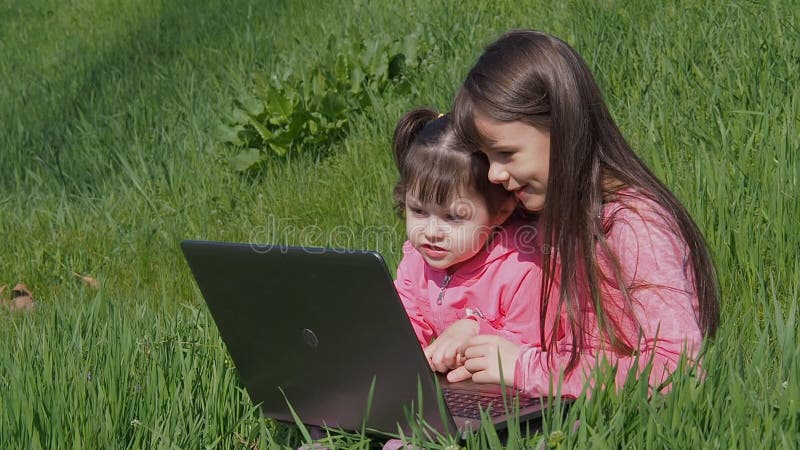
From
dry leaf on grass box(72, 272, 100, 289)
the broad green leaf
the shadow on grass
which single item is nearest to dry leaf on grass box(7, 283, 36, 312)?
dry leaf on grass box(72, 272, 100, 289)

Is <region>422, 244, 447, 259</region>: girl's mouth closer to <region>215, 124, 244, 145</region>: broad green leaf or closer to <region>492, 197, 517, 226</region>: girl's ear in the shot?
<region>492, 197, 517, 226</region>: girl's ear

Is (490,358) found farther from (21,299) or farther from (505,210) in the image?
(21,299)

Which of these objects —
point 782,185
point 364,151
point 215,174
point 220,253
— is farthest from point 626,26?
point 220,253

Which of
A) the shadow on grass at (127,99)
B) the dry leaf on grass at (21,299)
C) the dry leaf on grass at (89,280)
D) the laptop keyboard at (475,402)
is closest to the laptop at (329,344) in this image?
the laptop keyboard at (475,402)

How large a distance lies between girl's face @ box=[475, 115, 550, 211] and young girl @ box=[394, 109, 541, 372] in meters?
0.19

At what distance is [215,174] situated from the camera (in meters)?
4.87

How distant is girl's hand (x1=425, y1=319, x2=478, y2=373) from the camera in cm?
265

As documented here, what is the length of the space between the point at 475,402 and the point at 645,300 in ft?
1.43

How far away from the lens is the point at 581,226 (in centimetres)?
246

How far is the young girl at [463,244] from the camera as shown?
8.99 feet

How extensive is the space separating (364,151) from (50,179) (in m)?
1.72

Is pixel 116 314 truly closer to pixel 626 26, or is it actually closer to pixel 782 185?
pixel 782 185

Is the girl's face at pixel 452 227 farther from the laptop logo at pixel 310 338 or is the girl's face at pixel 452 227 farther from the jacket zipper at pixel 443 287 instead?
the laptop logo at pixel 310 338

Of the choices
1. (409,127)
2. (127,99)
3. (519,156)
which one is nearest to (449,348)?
(519,156)
